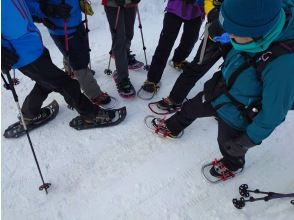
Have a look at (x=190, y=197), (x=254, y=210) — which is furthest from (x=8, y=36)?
(x=254, y=210)

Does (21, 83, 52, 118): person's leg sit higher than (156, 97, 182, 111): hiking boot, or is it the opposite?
(21, 83, 52, 118): person's leg

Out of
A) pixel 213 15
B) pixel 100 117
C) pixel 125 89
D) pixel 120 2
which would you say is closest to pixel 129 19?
pixel 120 2

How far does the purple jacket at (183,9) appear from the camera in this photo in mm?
3643

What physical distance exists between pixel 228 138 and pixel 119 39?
1.75 metres

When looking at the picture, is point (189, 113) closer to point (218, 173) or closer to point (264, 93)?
point (218, 173)

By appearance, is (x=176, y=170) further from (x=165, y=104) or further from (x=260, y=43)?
(x=260, y=43)

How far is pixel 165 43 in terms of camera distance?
3.93 metres

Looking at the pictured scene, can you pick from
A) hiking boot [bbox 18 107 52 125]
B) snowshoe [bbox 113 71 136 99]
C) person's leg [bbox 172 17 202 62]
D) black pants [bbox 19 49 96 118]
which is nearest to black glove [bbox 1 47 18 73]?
black pants [bbox 19 49 96 118]

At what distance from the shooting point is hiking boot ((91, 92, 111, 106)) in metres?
4.07

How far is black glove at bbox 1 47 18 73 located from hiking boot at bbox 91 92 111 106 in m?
1.42

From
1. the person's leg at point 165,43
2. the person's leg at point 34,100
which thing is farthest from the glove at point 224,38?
the person's leg at point 34,100

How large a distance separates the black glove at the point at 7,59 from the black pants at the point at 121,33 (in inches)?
52.8

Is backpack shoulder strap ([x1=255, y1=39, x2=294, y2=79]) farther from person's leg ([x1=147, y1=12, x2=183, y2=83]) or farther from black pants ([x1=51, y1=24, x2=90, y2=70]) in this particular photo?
black pants ([x1=51, y1=24, x2=90, y2=70])

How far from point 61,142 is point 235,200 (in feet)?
6.52
